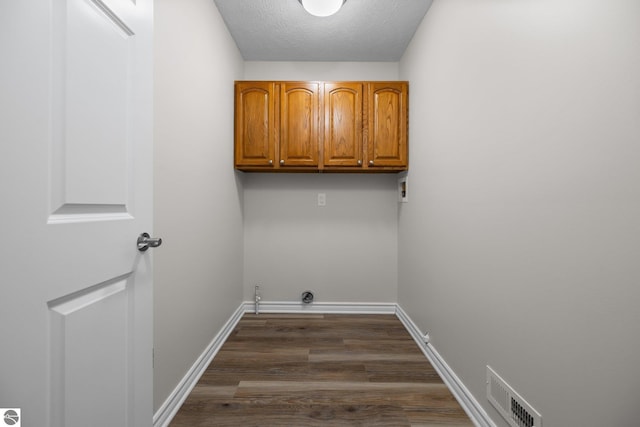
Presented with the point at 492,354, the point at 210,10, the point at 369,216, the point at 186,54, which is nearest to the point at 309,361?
the point at 492,354

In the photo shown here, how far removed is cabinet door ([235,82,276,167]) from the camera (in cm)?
259

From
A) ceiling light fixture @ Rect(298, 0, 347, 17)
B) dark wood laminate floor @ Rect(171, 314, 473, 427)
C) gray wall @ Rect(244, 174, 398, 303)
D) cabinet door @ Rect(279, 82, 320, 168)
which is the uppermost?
ceiling light fixture @ Rect(298, 0, 347, 17)

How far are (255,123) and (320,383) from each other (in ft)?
6.97

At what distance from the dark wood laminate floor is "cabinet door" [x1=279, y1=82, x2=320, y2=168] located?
1.53 metres

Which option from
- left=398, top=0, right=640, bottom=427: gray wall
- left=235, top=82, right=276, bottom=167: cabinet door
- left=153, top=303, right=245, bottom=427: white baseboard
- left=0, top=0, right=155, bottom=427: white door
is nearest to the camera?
left=0, top=0, right=155, bottom=427: white door

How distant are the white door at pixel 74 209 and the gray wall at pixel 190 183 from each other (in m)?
0.41

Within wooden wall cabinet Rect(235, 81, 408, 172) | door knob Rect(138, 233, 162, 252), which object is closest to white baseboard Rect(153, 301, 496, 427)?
door knob Rect(138, 233, 162, 252)

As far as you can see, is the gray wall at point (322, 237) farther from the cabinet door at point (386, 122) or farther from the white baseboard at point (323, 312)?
the cabinet door at point (386, 122)

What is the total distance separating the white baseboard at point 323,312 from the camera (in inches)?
56.3

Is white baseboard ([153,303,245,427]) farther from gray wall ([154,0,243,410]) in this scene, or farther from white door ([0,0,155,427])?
white door ([0,0,155,427])

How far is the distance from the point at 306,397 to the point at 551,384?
3.83 ft

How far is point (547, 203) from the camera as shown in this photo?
102 cm

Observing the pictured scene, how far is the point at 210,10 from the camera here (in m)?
2.00

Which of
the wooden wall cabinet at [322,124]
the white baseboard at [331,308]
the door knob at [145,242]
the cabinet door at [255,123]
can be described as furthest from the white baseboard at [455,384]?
the cabinet door at [255,123]
